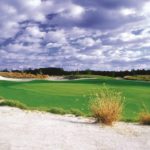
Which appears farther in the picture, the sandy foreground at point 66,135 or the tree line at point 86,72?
the tree line at point 86,72

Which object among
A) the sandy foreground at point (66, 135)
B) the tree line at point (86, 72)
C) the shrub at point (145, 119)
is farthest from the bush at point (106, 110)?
the tree line at point (86, 72)

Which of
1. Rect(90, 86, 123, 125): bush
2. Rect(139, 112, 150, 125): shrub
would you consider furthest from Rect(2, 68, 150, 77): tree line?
Rect(90, 86, 123, 125): bush

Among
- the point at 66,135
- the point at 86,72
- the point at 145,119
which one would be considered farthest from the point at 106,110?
the point at 86,72

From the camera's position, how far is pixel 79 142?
297 inches

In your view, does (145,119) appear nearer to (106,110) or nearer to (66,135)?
(106,110)

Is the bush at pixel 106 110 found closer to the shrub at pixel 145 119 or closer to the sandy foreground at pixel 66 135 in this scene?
the sandy foreground at pixel 66 135

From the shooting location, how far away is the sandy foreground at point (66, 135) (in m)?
Answer: 7.22

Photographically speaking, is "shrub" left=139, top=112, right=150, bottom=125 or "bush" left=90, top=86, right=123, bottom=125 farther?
"shrub" left=139, top=112, right=150, bottom=125

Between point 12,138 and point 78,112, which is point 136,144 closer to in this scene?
point 12,138

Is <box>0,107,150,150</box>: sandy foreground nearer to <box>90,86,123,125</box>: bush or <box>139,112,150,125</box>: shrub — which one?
<box>90,86,123,125</box>: bush

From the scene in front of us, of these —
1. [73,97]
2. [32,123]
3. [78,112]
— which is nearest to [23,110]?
[78,112]

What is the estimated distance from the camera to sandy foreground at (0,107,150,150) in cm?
722

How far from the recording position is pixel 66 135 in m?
8.05

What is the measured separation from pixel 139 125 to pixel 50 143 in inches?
140
